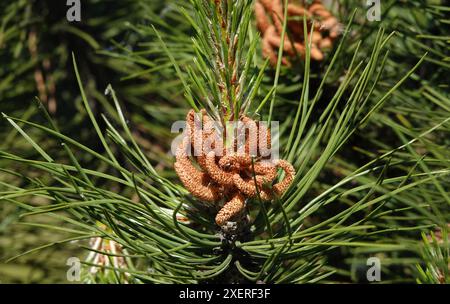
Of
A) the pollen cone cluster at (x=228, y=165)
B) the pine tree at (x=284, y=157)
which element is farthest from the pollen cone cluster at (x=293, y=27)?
the pollen cone cluster at (x=228, y=165)

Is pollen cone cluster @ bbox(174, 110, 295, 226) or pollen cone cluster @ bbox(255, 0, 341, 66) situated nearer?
pollen cone cluster @ bbox(174, 110, 295, 226)

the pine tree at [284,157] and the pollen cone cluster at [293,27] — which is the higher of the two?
the pollen cone cluster at [293,27]

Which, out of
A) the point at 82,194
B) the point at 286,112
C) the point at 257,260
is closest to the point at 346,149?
the point at 286,112

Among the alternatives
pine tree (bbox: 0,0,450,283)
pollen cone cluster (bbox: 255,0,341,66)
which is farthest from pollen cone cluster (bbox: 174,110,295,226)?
pollen cone cluster (bbox: 255,0,341,66)

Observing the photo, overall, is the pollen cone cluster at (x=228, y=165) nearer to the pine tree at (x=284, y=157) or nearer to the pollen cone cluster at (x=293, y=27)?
the pine tree at (x=284, y=157)

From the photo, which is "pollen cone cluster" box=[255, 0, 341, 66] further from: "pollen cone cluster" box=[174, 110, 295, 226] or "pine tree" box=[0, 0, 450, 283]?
"pollen cone cluster" box=[174, 110, 295, 226]

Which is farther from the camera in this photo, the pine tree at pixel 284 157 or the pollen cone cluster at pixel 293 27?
the pollen cone cluster at pixel 293 27
